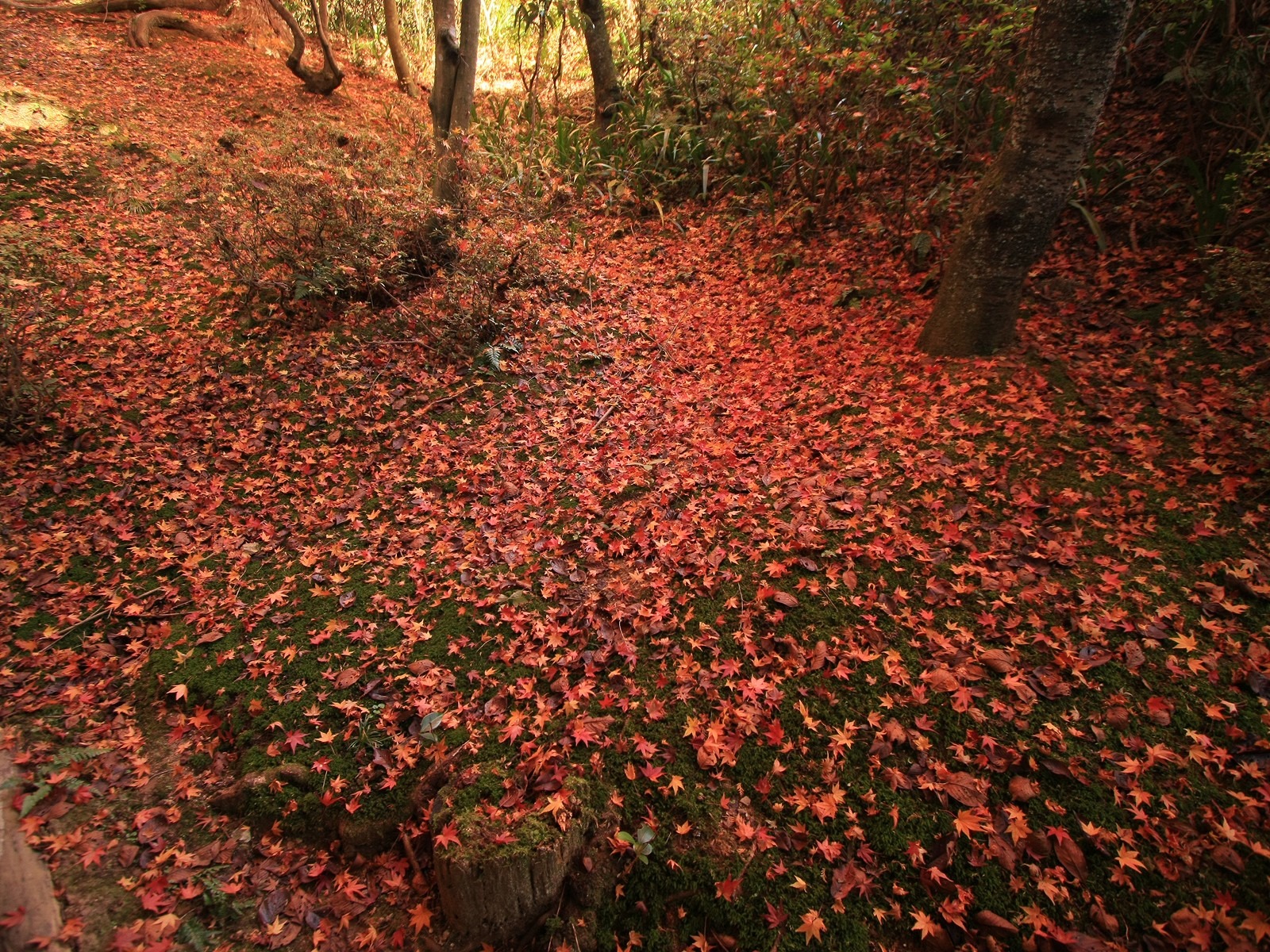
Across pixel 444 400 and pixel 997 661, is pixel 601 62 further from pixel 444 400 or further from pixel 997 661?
pixel 997 661

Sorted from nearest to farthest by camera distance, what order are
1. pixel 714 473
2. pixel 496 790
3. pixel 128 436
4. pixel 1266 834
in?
1. pixel 1266 834
2. pixel 496 790
3. pixel 714 473
4. pixel 128 436

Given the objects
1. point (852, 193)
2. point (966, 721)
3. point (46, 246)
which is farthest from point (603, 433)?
point (46, 246)

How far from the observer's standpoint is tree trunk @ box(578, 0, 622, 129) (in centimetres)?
987

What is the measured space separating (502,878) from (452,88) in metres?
7.82

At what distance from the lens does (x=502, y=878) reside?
2.64 m

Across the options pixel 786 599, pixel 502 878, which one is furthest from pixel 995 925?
pixel 502 878

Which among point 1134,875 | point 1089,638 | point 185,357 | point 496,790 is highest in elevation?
point 185,357

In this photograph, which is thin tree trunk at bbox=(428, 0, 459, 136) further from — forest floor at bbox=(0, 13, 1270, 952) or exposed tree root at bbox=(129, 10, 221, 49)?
exposed tree root at bbox=(129, 10, 221, 49)

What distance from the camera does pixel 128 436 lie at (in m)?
5.37

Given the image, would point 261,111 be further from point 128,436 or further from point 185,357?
point 128,436

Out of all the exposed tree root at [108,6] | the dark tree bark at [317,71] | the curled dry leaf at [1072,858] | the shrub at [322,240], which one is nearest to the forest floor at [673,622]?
the curled dry leaf at [1072,858]

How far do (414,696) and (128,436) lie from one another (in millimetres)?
3903

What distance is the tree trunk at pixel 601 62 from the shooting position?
32.4 feet

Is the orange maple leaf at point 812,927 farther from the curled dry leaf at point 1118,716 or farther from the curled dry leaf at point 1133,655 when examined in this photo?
the curled dry leaf at point 1133,655
